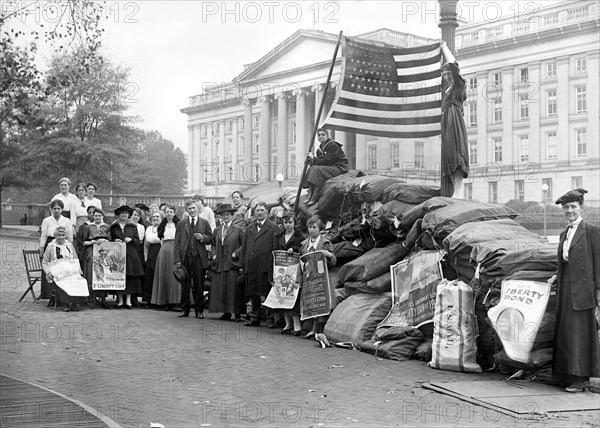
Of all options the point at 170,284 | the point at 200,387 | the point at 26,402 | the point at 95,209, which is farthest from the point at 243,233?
the point at 26,402

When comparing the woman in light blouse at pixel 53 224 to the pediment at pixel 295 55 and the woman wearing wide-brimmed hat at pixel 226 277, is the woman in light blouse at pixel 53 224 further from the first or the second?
the pediment at pixel 295 55

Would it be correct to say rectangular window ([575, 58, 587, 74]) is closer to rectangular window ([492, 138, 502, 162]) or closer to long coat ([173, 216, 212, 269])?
rectangular window ([492, 138, 502, 162])

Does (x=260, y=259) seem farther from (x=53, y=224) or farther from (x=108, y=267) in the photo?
(x=53, y=224)

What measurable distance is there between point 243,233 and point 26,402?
23.6 ft

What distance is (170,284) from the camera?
15672mm

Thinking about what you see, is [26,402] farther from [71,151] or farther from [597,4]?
[597,4]

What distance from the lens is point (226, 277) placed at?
14.2 m

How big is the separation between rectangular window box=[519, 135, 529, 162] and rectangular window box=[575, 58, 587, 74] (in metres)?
6.75

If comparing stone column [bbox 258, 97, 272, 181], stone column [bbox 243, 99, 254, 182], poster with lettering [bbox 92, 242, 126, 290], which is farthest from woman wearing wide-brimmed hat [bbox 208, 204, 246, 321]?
stone column [bbox 243, 99, 254, 182]

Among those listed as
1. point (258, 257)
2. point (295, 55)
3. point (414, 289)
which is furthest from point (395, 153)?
point (414, 289)

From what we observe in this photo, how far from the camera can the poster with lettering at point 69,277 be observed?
589 inches

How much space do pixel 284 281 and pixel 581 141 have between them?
5574 centimetres

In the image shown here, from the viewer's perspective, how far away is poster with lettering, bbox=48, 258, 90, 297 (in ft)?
49.1

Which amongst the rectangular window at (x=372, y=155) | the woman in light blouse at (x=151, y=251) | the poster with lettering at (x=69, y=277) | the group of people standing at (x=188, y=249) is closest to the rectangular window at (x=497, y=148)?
the rectangular window at (x=372, y=155)
